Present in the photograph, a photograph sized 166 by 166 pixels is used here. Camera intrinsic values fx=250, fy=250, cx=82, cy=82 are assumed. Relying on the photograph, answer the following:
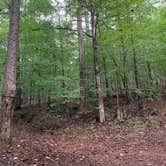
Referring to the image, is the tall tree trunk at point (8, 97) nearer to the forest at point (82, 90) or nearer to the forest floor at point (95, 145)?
the forest at point (82, 90)

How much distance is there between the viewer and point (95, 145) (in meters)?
8.02

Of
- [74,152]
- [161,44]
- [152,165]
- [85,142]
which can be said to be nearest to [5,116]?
[74,152]

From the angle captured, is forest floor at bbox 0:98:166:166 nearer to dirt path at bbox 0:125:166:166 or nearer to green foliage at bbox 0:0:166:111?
dirt path at bbox 0:125:166:166

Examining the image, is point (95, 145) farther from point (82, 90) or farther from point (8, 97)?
point (82, 90)

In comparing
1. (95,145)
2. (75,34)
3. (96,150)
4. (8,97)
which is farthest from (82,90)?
(8,97)

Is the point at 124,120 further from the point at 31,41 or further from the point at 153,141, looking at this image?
the point at 31,41

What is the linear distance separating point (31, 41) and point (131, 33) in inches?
226

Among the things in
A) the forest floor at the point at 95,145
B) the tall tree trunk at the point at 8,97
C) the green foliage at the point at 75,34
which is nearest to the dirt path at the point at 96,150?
the forest floor at the point at 95,145

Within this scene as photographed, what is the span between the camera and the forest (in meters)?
6.76

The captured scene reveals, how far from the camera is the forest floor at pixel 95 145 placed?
5.95m

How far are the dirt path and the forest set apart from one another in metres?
0.02

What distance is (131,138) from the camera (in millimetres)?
8578

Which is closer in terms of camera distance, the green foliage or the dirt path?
the dirt path

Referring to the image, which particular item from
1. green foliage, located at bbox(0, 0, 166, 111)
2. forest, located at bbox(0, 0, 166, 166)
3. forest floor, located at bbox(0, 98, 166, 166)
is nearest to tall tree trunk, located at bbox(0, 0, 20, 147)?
forest, located at bbox(0, 0, 166, 166)
